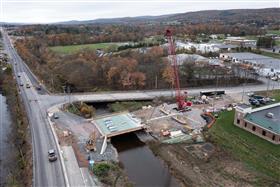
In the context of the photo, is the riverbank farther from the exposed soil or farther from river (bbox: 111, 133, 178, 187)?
the exposed soil

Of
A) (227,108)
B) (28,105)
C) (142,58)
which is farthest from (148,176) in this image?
(142,58)

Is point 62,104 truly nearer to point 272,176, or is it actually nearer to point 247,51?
point 272,176

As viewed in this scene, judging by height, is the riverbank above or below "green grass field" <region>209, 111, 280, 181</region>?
above

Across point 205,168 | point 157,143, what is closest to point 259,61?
point 157,143

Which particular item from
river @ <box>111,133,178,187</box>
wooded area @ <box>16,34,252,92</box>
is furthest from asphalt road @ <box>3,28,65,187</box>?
river @ <box>111,133,178,187</box>

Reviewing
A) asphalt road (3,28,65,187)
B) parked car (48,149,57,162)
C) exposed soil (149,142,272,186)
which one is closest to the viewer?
asphalt road (3,28,65,187)

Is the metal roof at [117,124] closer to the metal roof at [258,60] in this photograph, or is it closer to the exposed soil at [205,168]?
the exposed soil at [205,168]

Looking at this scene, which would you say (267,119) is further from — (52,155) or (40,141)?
(40,141)
